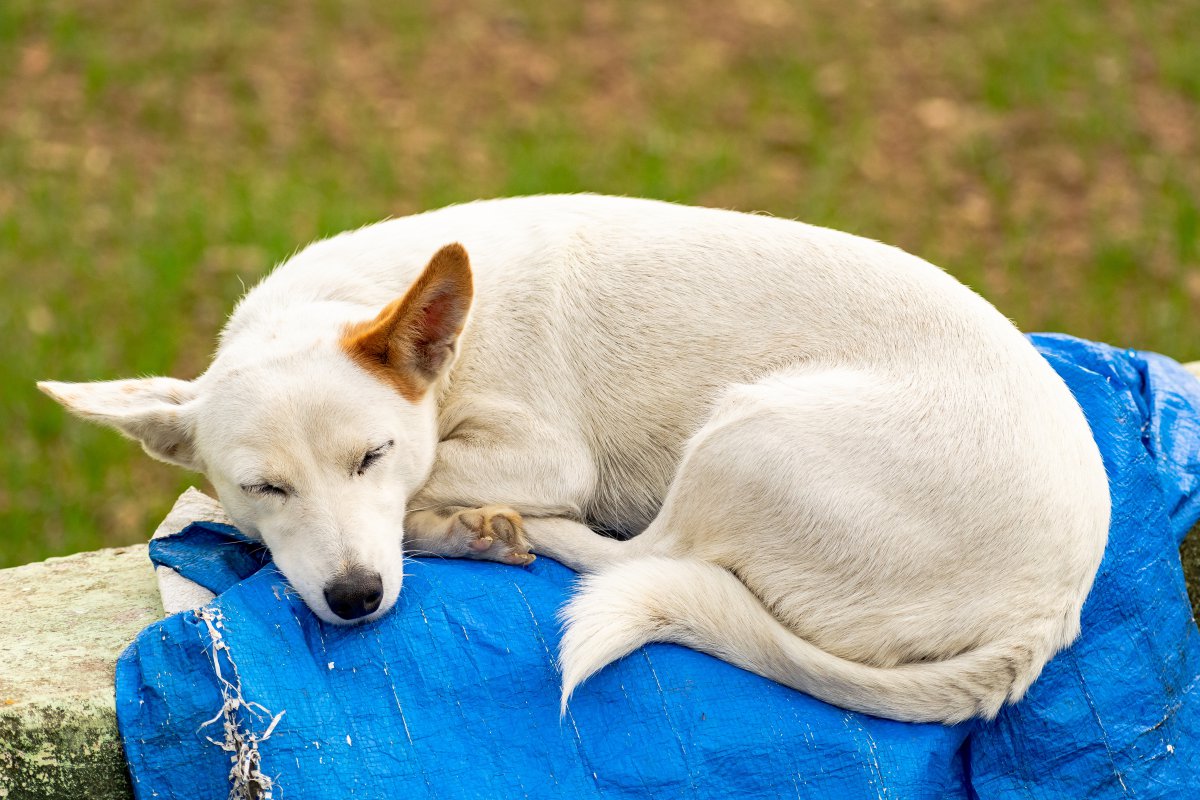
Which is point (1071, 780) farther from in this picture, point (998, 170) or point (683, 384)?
point (998, 170)

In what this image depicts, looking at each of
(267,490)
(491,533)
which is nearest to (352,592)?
(267,490)

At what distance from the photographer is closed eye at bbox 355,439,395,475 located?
2.84 metres

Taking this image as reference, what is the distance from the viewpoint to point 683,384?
10.4ft

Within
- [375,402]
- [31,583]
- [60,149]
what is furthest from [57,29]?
[375,402]

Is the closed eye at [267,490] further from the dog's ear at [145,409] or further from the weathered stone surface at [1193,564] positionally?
the weathered stone surface at [1193,564]

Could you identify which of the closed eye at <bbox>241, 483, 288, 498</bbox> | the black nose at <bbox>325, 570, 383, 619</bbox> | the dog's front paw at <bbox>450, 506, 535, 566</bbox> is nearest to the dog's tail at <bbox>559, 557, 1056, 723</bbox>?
the dog's front paw at <bbox>450, 506, 535, 566</bbox>

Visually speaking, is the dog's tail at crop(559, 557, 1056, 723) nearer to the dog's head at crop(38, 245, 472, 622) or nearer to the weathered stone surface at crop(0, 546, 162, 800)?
the dog's head at crop(38, 245, 472, 622)

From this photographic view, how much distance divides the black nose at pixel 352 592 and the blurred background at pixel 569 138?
3142mm

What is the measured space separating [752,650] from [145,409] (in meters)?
1.48

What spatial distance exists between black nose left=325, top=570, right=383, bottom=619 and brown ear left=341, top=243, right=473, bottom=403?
Result: 473mm

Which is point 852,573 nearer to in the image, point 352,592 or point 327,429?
point 352,592

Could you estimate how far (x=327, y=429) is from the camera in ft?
9.12

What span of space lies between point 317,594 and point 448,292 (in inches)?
28.2

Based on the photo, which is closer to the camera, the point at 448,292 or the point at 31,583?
the point at 448,292
